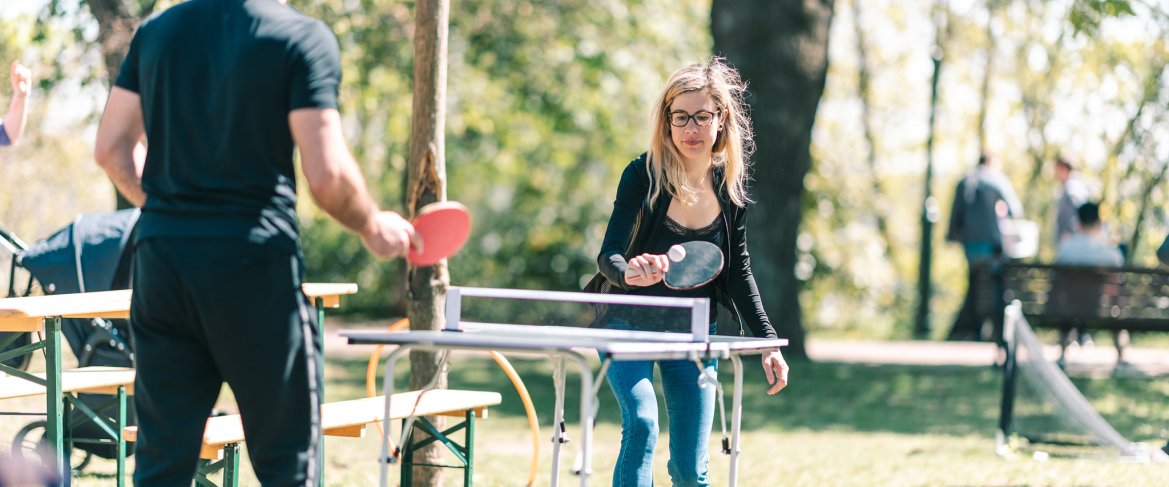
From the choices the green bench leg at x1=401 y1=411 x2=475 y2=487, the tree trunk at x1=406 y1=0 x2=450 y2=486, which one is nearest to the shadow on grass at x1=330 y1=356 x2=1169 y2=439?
the tree trunk at x1=406 y1=0 x2=450 y2=486

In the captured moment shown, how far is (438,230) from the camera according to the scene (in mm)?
3777

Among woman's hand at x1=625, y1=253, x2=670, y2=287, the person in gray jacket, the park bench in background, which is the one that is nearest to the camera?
woman's hand at x1=625, y1=253, x2=670, y2=287

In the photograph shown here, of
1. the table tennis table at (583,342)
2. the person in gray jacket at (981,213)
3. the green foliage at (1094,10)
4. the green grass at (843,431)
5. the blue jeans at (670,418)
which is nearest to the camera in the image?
the table tennis table at (583,342)

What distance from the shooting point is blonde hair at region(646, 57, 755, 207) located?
196 inches

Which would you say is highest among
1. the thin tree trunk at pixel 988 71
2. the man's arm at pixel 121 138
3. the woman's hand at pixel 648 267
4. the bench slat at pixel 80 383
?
the thin tree trunk at pixel 988 71

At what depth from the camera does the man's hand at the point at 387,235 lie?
365cm

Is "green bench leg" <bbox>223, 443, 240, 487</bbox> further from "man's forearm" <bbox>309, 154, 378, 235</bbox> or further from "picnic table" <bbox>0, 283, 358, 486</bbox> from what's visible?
"man's forearm" <bbox>309, 154, 378, 235</bbox>

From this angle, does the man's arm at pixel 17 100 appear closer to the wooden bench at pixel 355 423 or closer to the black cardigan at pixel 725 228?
the wooden bench at pixel 355 423

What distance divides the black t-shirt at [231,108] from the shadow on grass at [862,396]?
7.03m

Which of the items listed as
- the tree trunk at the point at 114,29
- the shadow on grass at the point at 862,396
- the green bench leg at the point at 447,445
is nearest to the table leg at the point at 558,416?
the green bench leg at the point at 447,445

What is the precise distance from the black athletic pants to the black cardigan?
1.44 meters

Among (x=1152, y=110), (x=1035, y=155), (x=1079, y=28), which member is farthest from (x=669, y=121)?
(x=1035, y=155)

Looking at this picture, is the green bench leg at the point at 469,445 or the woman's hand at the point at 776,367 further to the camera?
the green bench leg at the point at 469,445

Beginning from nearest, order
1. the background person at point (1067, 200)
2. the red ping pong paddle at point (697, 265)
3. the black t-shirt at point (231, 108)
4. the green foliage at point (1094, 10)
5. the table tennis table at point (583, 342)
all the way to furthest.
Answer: the black t-shirt at point (231, 108), the table tennis table at point (583, 342), the red ping pong paddle at point (697, 265), the green foliage at point (1094, 10), the background person at point (1067, 200)
